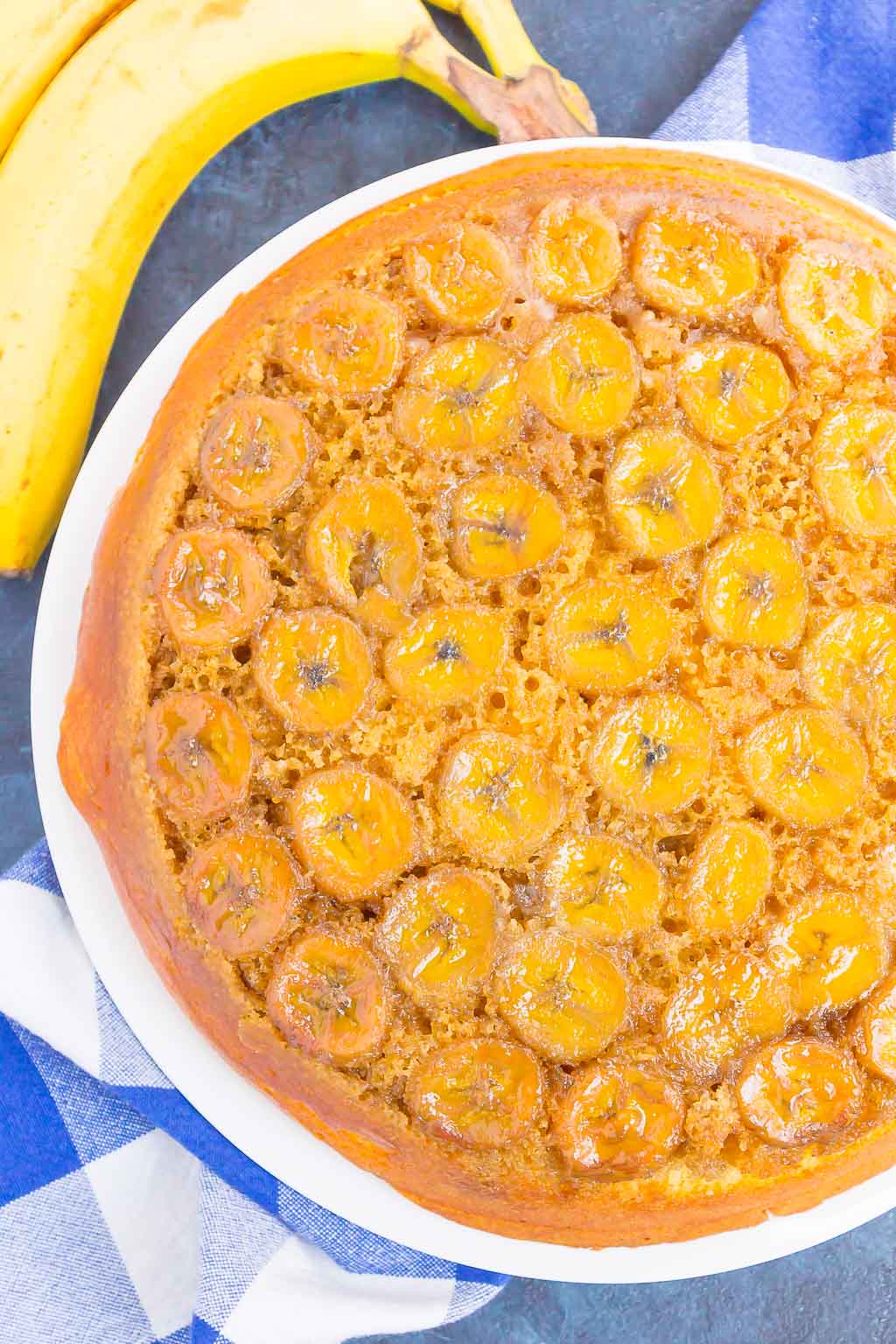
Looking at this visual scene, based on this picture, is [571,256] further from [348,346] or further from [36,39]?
[36,39]

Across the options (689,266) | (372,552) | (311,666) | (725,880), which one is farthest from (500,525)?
(725,880)

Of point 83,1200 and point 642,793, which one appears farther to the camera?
point 83,1200

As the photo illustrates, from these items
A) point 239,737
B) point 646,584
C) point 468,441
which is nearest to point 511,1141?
point 239,737

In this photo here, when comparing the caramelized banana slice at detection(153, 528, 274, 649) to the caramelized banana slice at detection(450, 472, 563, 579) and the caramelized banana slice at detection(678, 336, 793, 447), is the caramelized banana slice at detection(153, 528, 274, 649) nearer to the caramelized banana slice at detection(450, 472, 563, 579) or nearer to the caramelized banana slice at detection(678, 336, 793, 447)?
the caramelized banana slice at detection(450, 472, 563, 579)

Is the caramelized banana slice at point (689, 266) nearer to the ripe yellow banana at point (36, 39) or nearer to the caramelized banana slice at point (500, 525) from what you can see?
the caramelized banana slice at point (500, 525)

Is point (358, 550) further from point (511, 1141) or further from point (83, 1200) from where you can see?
point (83, 1200)
